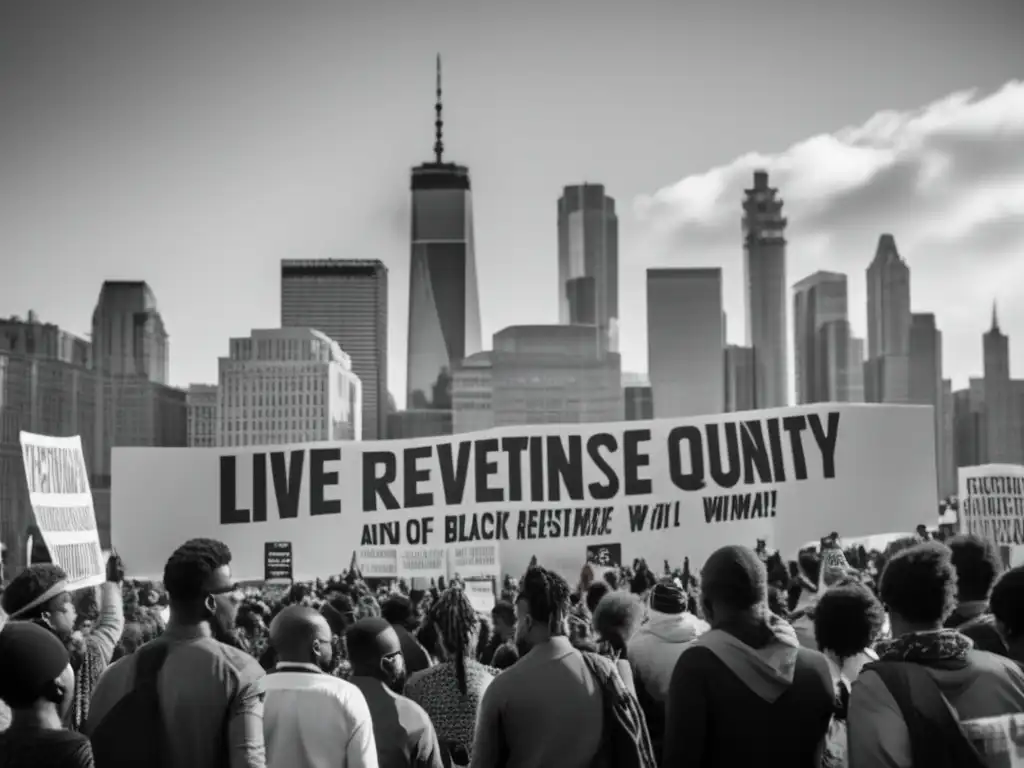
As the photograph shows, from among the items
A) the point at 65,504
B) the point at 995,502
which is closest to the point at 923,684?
the point at 65,504

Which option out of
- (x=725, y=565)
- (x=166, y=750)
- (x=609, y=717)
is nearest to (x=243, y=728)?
(x=166, y=750)

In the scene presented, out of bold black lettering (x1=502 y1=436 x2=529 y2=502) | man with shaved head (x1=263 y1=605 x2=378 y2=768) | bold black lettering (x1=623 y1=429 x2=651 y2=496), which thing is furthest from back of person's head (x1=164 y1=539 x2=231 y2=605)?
bold black lettering (x1=623 y1=429 x2=651 y2=496)

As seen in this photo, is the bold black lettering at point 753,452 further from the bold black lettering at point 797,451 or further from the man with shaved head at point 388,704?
the man with shaved head at point 388,704

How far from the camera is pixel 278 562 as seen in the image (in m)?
21.4

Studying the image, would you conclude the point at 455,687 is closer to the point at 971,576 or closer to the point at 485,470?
the point at 971,576

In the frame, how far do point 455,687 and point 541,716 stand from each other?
125 cm

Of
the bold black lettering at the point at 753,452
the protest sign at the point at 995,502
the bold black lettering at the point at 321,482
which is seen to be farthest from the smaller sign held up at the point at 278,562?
the protest sign at the point at 995,502

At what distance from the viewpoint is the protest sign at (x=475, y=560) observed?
21.7m

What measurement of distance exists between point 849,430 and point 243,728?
19036mm

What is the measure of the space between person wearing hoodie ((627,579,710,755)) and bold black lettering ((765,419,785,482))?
611 inches

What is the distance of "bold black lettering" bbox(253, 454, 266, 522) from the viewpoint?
21.8m

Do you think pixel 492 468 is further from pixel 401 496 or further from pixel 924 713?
pixel 924 713

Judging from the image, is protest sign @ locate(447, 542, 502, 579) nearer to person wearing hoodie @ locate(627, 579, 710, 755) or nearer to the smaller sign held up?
the smaller sign held up

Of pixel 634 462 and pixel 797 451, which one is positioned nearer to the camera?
pixel 634 462
